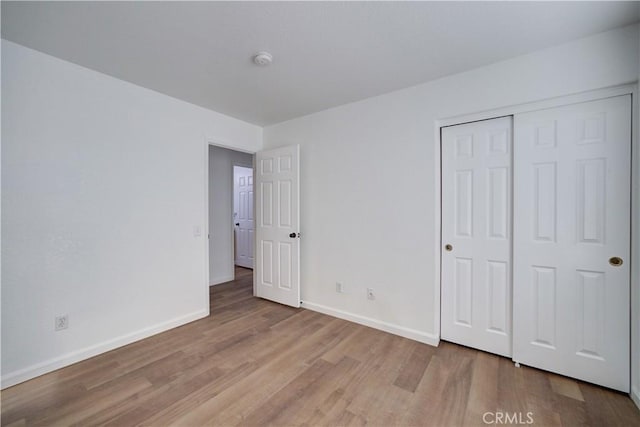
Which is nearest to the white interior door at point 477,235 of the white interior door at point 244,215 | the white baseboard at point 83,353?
the white baseboard at point 83,353

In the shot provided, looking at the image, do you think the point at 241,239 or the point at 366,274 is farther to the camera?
the point at 241,239

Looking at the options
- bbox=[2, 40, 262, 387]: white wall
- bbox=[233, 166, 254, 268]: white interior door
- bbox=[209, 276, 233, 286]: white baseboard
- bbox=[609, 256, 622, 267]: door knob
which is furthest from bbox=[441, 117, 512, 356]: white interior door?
bbox=[233, 166, 254, 268]: white interior door

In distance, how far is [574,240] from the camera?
197cm

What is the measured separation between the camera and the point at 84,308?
226 centimetres

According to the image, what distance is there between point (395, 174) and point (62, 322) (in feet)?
10.4

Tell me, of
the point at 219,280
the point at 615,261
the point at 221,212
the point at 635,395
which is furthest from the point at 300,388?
the point at 221,212

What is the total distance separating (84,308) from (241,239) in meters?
3.85

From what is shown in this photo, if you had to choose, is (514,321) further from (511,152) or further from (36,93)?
(36,93)

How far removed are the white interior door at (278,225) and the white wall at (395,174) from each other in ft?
0.50

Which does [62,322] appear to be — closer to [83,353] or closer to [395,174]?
[83,353]

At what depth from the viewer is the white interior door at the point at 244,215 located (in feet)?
19.4

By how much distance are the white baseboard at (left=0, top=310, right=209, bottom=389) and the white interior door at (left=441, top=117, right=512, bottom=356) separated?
2777mm

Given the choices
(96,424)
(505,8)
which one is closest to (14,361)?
(96,424)

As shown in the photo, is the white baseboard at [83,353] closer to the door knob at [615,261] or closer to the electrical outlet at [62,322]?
the electrical outlet at [62,322]
